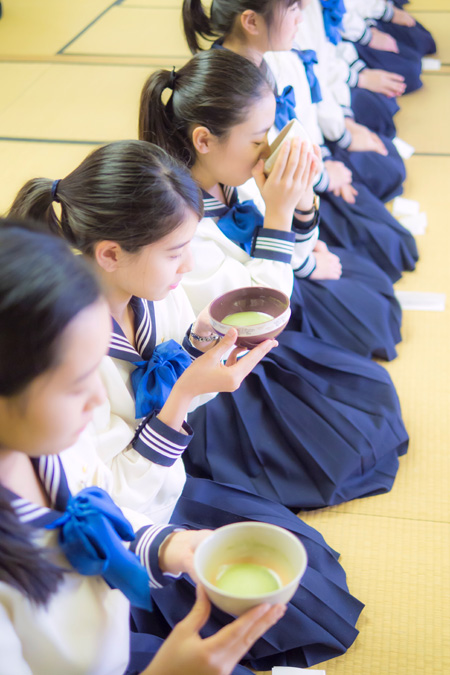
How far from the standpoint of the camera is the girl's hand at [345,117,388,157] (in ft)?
10.8

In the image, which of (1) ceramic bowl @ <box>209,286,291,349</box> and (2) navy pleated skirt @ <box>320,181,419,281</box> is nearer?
(1) ceramic bowl @ <box>209,286,291,349</box>

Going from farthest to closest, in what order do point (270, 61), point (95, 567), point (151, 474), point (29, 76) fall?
point (29, 76) < point (270, 61) < point (151, 474) < point (95, 567)

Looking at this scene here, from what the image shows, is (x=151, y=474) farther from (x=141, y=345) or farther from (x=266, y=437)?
(x=266, y=437)

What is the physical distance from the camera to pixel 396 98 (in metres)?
4.23

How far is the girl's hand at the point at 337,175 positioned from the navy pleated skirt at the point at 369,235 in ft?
0.17

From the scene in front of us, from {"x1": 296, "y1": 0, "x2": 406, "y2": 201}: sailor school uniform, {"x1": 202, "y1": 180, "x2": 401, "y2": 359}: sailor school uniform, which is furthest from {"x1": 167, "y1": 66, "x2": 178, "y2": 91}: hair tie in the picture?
{"x1": 296, "y1": 0, "x2": 406, "y2": 201}: sailor school uniform

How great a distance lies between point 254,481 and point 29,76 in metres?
3.59

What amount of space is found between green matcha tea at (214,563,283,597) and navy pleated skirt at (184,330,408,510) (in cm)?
83

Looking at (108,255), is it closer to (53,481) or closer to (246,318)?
(246,318)

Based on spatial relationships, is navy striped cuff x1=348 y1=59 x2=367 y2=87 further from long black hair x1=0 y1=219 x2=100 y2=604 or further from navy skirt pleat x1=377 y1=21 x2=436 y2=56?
long black hair x1=0 y1=219 x2=100 y2=604

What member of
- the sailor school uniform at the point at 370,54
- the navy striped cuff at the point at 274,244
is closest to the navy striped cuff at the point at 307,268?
the navy striped cuff at the point at 274,244

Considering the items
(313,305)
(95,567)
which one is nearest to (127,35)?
(313,305)

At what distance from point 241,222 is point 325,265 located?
1.76 ft

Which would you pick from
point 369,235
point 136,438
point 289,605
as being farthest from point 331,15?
point 289,605
